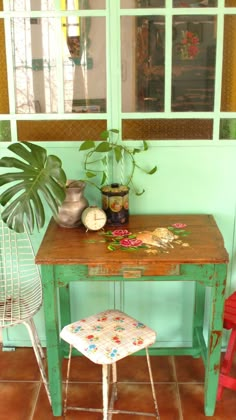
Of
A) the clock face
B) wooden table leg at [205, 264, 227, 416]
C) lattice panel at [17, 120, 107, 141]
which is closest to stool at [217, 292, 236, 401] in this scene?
wooden table leg at [205, 264, 227, 416]

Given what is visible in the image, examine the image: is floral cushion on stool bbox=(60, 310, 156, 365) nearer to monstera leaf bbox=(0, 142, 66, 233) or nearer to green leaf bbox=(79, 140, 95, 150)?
monstera leaf bbox=(0, 142, 66, 233)

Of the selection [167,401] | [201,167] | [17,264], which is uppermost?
[201,167]

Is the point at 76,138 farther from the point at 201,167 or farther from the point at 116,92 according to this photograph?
the point at 201,167

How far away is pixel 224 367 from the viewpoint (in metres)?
2.45

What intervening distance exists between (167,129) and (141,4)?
23.2 inches

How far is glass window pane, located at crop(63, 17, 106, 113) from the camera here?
2.37 m

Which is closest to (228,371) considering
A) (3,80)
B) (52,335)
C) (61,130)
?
(52,335)

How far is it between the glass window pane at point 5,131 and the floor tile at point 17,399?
4.04ft

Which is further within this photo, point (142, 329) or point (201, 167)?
point (201, 167)

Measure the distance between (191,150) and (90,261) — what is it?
83 cm

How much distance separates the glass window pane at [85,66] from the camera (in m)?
2.37

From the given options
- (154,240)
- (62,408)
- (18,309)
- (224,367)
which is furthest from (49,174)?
(224,367)

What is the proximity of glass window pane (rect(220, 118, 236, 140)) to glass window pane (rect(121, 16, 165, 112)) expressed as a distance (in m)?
0.31

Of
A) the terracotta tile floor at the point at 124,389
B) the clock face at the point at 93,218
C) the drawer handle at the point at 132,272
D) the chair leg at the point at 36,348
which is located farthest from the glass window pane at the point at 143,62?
the terracotta tile floor at the point at 124,389
